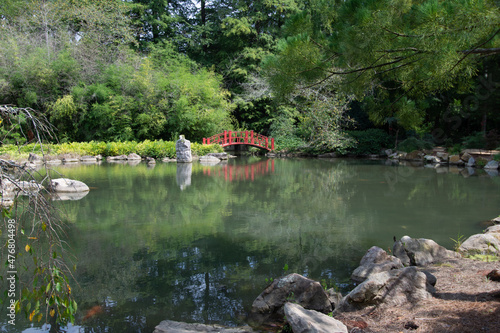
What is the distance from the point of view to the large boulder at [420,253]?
3.75 meters

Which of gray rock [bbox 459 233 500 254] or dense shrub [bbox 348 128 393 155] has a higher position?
dense shrub [bbox 348 128 393 155]

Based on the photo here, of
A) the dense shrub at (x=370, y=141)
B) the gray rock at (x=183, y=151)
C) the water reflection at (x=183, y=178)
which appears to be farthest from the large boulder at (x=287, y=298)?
the dense shrub at (x=370, y=141)

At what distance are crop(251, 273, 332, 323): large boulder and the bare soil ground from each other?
0.79 ft

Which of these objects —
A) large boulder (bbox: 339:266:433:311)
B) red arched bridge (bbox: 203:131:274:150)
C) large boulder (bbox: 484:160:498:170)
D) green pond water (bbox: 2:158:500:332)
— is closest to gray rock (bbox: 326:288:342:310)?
large boulder (bbox: 339:266:433:311)

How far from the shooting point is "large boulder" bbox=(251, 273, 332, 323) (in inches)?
115

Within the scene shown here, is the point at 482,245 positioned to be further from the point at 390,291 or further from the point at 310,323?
the point at 310,323

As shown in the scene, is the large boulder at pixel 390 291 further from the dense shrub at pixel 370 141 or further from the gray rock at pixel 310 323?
the dense shrub at pixel 370 141

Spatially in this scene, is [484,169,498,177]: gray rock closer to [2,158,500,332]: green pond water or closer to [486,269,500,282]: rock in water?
[2,158,500,332]: green pond water

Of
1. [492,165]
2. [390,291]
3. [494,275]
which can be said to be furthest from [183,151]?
[494,275]

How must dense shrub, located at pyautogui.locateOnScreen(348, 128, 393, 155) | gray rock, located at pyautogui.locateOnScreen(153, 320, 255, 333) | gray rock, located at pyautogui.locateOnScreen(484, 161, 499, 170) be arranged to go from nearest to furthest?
gray rock, located at pyautogui.locateOnScreen(153, 320, 255, 333), gray rock, located at pyautogui.locateOnScreen(484, 161, 499, 170), dense shrub, located at pyautogui.locateOnScreen(348, 128, 393, 155)

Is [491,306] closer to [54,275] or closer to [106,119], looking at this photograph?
[54,275]

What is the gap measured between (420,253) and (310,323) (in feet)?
6.89

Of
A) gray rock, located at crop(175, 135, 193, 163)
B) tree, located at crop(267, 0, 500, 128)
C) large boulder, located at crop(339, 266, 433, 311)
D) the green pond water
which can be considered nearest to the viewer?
large boulder, located at crop(339, 266, 433, 311)

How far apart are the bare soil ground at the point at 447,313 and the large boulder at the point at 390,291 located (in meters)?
0.06
